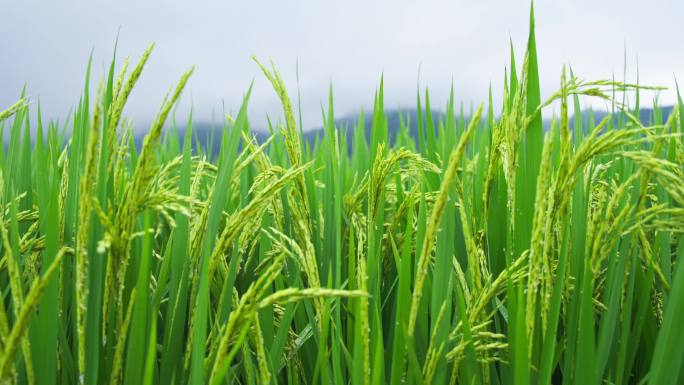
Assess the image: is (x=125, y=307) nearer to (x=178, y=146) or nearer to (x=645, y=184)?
(x=645, y=184)

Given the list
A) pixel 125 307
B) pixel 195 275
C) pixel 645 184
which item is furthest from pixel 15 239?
pixel 645 184

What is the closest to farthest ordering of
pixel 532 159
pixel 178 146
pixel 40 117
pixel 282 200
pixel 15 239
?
pixel 15 239
pixel 532 159
pixel 282 200
pixel 40 117
pixel 178 146

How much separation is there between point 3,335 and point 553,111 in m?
0.97

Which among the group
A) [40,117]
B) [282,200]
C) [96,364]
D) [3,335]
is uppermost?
[40,117]

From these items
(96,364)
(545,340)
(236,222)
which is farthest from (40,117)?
(545,340)

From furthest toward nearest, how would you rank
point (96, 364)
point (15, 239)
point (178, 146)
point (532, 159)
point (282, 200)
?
1. point (178, 146)
2. point (282, 200)
3. point (532, 159)
4. point (15, 239)
5. point (96, 364)

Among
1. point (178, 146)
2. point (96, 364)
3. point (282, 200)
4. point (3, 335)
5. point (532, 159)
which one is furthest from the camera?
point (178, 146)

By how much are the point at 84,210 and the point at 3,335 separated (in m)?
0.22

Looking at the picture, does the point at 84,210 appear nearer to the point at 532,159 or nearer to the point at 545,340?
the point at 545,340

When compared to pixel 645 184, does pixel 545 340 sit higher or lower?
lower

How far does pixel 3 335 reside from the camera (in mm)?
784

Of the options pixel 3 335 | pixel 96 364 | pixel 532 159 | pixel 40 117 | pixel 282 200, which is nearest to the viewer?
pixel 3 335

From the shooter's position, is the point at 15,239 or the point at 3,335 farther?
the point at 15,239

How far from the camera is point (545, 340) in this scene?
3.28 ft
